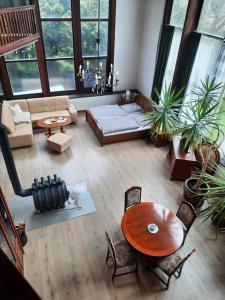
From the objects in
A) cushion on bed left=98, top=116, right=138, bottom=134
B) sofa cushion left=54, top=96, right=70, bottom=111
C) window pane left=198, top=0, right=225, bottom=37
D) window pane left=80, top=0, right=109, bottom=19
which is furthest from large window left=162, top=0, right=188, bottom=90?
sofa cushion left=54, top=96, right=70, bottom=111

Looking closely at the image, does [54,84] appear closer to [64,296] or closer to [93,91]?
[93,91]

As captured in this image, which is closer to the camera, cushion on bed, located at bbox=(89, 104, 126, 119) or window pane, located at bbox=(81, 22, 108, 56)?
window pane, located at bbox=(81, 22, 108, 56)

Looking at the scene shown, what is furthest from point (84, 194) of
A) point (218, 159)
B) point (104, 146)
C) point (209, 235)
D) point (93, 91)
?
point (93, 91)

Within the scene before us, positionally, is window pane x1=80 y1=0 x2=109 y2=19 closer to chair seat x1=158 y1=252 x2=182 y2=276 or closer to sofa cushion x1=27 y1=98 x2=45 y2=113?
sofa cushion x1=27 y1=98 x2=45 y2=113

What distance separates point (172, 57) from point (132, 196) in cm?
423

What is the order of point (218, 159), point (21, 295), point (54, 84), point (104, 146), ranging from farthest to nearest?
1. point (54, 84)
2. point (104, 146)
3. point (218, 159)
4. point (21, 295)

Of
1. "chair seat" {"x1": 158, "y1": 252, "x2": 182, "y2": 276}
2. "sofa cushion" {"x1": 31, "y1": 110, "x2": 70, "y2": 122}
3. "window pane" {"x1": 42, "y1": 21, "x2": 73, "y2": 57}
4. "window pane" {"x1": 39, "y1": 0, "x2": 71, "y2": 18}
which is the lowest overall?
"chair seat" {"x1": 158, "y1": 252, "x2": 182, "y2": 276}

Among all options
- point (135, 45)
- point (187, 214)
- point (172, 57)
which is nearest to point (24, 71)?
point (135, 45)

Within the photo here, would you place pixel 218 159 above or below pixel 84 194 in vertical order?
above

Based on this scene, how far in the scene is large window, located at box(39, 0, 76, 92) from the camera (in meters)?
6.43

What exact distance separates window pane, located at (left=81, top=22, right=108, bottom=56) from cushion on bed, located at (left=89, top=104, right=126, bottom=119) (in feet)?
5.86

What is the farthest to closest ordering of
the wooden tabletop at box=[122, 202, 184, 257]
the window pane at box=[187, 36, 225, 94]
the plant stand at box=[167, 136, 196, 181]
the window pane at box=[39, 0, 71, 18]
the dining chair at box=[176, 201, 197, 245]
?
1. the window pane at box=[39, 0, 71, 18]
2. the plant stand at box=[167, 136, 196, 181]
3. the window pane at box=[187, 36, 225, 94]
4. the dining chair at box=[176, 201, 197, 245]
5. the wooden tabletop at box=[122, 202, 184, 257]

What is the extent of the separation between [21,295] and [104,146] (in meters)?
5.93

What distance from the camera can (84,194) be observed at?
4.94m
